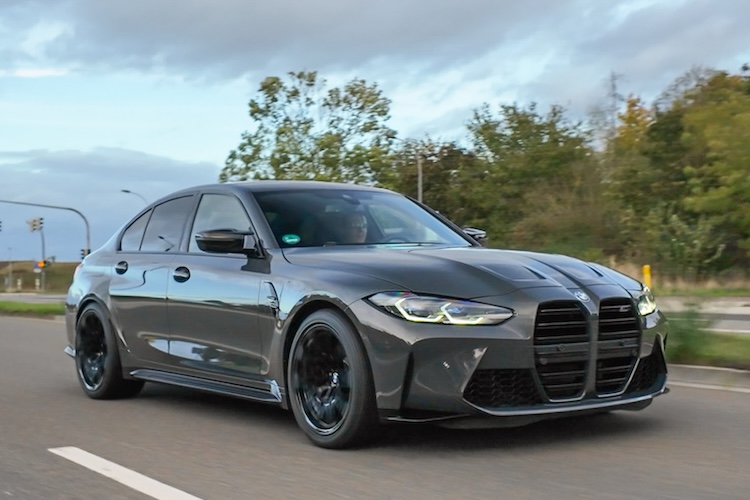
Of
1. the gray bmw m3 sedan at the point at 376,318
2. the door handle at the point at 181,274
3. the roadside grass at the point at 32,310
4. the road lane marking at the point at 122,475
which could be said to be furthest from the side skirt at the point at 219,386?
the roadside grass at the point at 32,310

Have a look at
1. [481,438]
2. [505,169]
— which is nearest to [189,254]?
[481,438]

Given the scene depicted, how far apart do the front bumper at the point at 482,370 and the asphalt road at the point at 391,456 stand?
245 mm

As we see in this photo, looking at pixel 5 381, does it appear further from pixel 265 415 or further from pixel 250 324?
pixel 250 324

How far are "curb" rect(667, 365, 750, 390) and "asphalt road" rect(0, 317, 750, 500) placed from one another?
0.51 meters

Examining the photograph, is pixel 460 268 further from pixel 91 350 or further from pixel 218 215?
pixel 91 350

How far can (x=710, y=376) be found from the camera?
28.2ft

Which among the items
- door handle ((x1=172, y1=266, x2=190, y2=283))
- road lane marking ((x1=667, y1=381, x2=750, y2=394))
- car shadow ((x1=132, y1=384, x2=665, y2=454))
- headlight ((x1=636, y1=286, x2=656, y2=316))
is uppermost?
door handle ((x1=172, y1=266, x2=190, y2=283))

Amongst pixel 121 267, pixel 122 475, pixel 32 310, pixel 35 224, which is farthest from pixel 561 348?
pixel 35 224

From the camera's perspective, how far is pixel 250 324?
638cm

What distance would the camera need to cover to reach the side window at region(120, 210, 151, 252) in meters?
8.20

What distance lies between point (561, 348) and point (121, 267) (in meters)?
3.90

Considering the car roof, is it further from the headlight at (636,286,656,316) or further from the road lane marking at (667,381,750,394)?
the road lane marking at (667,381,750,394)

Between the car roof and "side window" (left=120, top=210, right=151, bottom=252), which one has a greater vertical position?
the car roof

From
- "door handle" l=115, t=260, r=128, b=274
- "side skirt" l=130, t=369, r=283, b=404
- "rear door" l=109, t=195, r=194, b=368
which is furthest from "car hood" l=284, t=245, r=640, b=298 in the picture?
"door handle" l=115, t=260, r=128, b=274
